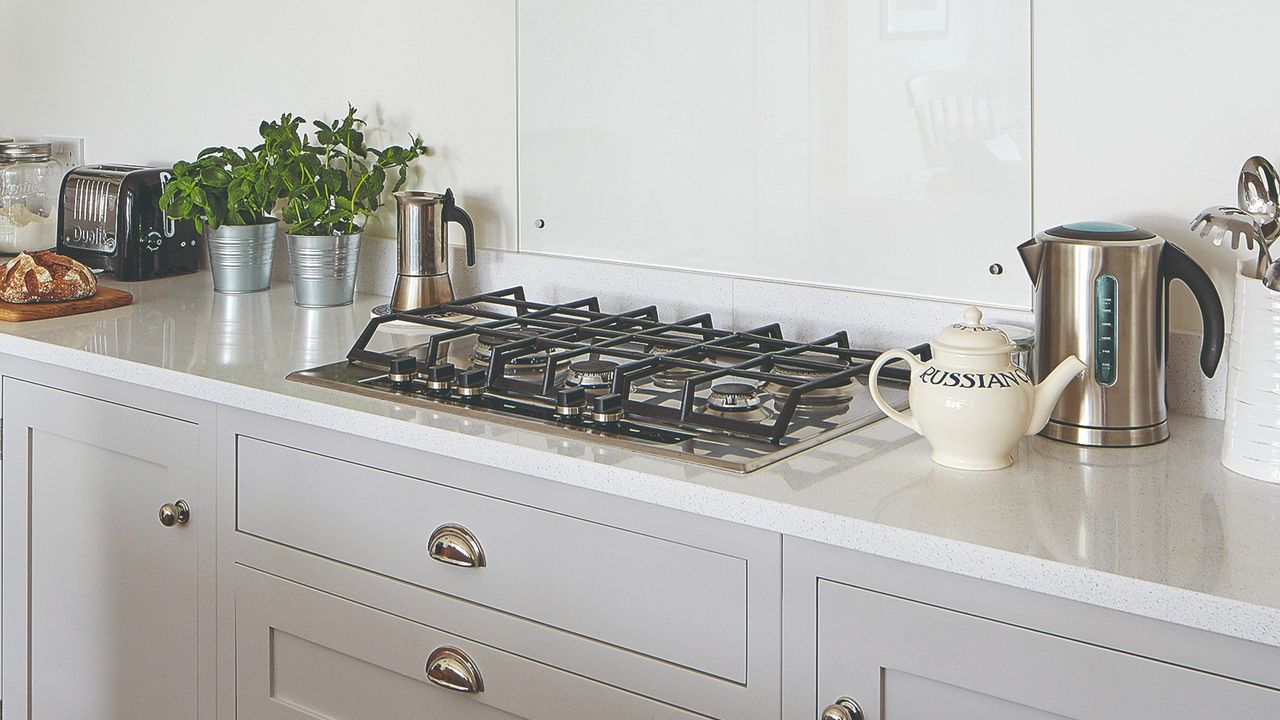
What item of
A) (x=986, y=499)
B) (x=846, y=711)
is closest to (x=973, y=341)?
(x=986, y=499)

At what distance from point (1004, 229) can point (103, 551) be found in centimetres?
145

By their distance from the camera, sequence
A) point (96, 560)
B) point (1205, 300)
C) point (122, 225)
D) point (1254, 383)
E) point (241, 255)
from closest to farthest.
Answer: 1. point (1254, 383)
2. point (1205, 300)
3. point (96, 560)
4. point (241, 255)
5. point (122, 225)

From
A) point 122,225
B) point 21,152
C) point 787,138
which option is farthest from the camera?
point 21,152

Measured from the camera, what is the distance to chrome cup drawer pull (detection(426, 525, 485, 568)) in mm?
1405

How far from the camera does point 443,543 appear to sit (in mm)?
1427

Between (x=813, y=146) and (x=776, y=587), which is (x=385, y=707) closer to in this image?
(x=776, y=587)

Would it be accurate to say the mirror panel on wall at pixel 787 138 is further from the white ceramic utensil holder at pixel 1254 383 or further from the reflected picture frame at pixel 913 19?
the white ceramic utensil holder at pixel 1254 383

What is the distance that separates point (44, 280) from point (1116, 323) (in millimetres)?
1704

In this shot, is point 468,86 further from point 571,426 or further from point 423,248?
point 571,426

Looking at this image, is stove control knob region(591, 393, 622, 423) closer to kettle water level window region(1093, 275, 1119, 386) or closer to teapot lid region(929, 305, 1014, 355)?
teapot lid region(929, 305, 1014, 355)

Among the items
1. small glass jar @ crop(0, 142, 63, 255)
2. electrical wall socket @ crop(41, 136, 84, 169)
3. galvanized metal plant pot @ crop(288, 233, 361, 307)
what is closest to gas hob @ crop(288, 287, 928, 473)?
galvanized metal plant pot @ crop(288, 233, 361, 307)

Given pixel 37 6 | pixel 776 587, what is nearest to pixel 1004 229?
pixel 776 587

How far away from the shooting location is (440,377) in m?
1.54

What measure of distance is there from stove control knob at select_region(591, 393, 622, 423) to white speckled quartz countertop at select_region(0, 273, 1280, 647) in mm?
53
